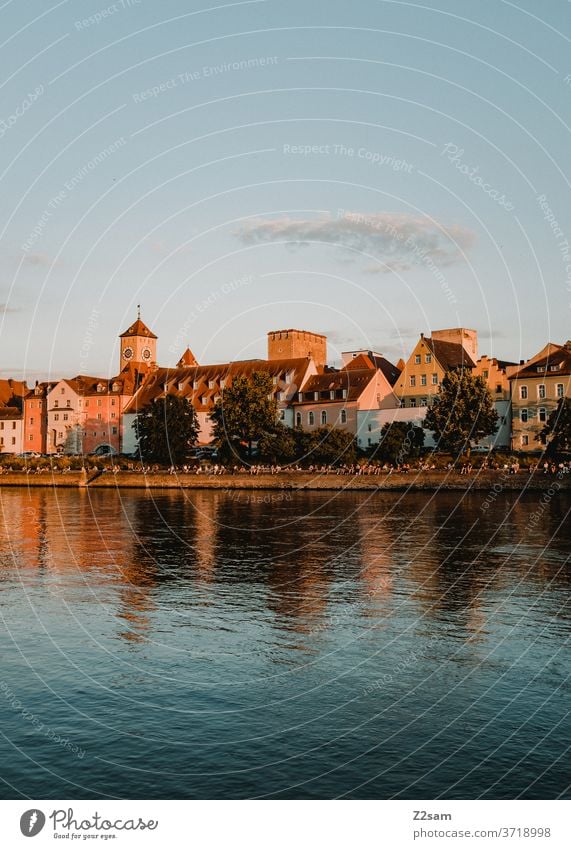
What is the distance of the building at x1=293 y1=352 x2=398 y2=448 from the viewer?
134125 millimetres

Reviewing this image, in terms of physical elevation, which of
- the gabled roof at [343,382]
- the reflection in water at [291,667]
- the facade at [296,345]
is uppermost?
the facade at [296,345]

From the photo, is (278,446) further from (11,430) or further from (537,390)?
(11,430)

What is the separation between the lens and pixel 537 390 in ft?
383

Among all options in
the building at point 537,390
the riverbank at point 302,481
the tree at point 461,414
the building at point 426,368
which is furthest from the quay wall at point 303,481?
the building at point 426,368

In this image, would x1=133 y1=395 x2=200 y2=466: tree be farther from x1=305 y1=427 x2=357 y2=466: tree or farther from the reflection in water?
the reflection in water

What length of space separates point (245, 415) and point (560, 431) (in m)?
42.8

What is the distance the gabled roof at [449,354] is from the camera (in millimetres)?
126438

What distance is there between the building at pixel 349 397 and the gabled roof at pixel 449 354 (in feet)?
34.2

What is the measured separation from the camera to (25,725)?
70.3ft

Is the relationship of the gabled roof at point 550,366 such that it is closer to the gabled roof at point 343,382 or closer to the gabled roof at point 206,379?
the gabled roof at point 343,382

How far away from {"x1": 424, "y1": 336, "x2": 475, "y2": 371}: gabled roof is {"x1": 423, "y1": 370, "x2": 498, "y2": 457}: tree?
47.2ft

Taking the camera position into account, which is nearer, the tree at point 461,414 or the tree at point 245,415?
the tree at point 461,414

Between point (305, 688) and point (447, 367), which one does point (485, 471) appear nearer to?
point (447, 367)

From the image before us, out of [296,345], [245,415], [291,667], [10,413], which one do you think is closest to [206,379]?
[296,345]
